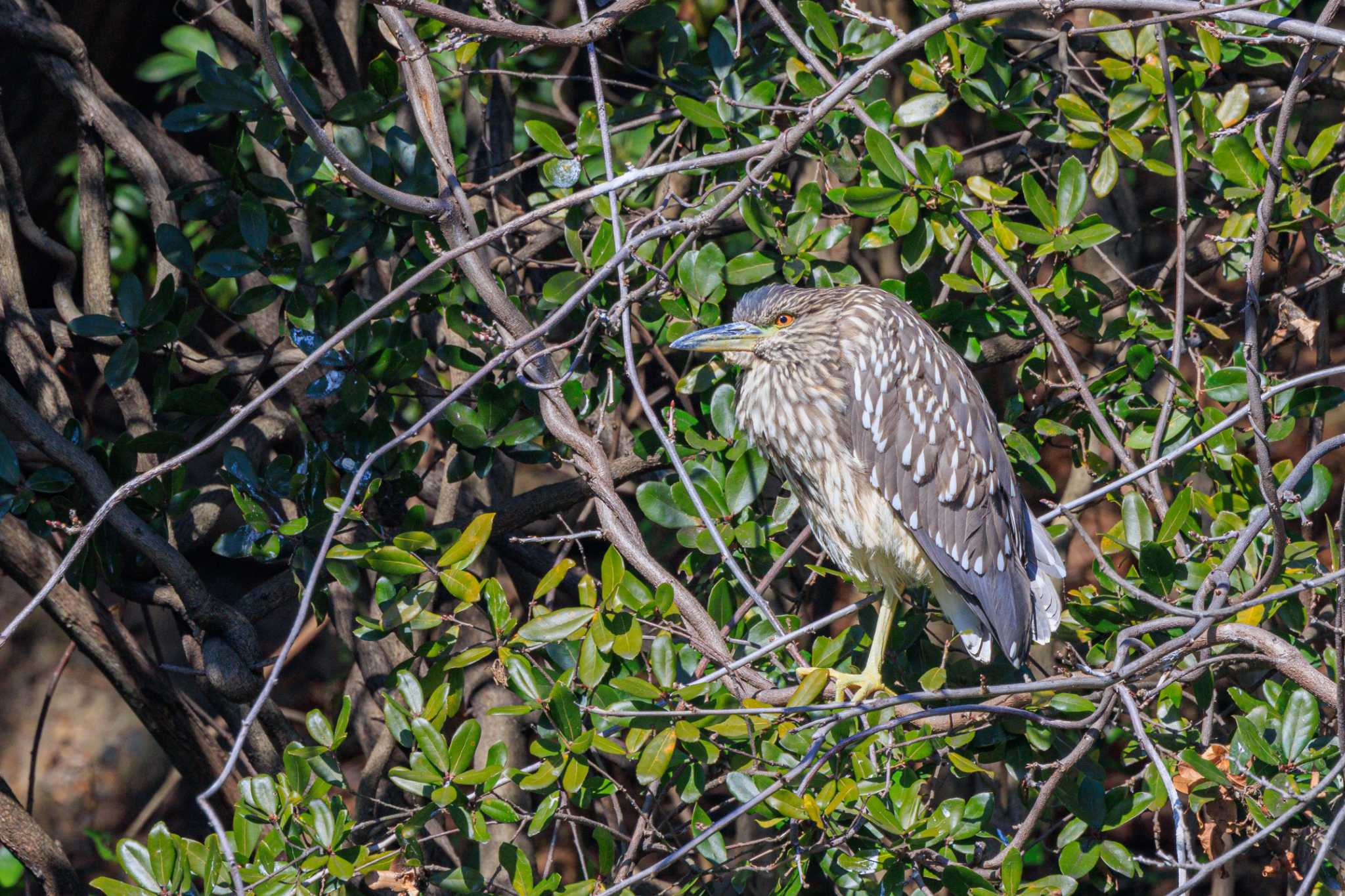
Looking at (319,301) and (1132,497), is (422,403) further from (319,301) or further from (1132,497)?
(1132,497)

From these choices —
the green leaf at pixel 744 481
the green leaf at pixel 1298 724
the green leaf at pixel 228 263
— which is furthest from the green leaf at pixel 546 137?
the green leaf at pixel 1298 724

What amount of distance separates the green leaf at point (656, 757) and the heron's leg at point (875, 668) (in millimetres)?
649

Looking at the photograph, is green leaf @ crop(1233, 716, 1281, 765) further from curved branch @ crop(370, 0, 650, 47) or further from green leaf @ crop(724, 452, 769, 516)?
curved branch @ crop(370, 0, 650, 47)

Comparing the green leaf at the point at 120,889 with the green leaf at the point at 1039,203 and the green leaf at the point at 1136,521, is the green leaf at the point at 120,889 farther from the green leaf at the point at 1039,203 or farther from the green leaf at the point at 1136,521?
the green leaf at the point at 1039,203

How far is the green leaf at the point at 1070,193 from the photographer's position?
2539mm

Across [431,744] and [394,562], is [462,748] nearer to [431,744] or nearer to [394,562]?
[431,744]

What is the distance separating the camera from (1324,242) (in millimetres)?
2633

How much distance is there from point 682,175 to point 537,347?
73 centimetres

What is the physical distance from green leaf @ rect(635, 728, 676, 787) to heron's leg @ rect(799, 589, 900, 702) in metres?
0.65

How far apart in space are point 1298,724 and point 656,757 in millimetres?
1243

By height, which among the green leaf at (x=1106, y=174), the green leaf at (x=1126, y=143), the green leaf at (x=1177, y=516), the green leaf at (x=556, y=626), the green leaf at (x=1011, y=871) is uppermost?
A: the green leaf at (x=1126, y=143)

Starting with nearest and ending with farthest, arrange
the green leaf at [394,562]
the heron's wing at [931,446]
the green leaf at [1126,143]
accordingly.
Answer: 1. the green leaf at [394,562]
2. the green leaf at [1126,143]
3. the heron's wing at [931,446]

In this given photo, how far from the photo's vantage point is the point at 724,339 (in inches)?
103

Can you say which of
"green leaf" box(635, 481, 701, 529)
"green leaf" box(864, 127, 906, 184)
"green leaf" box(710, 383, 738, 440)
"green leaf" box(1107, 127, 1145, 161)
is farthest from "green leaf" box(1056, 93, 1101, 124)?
"green leaf" box(635, 481, 701, 529)
